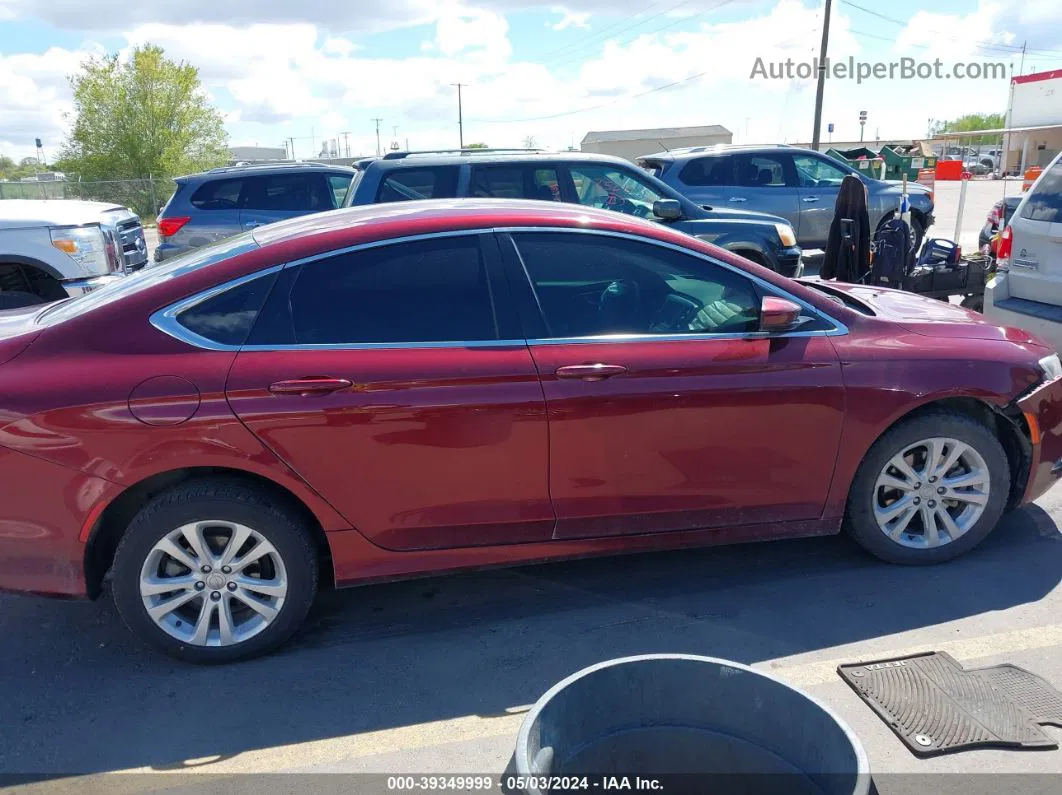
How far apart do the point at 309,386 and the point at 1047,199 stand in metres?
5.90

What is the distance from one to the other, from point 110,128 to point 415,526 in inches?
1783

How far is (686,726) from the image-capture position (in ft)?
6.53

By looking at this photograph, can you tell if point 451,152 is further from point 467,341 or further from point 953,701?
point 953,701

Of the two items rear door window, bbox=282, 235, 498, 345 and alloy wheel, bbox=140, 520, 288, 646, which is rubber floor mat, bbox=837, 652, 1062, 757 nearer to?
rear door window, bbox=282, 235, 498, 345

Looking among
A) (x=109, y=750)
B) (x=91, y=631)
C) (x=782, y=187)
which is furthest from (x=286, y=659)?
(x=782, y=187)

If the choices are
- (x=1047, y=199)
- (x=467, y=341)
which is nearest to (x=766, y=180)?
(x=1047, y=199)

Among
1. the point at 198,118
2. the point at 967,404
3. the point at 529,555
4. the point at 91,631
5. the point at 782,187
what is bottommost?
the point at 91,631

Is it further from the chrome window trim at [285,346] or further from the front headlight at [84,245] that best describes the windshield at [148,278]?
the front headlight at [84,245]

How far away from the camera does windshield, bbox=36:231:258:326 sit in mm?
3568

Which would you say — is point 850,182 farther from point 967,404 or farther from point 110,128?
point 110,128

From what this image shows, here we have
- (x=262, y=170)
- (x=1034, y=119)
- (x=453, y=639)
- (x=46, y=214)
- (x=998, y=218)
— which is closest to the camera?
(x=453, y=639)

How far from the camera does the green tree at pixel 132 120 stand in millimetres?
41562

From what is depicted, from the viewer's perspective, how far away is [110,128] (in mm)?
42094

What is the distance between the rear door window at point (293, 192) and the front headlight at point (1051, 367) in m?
8.26
